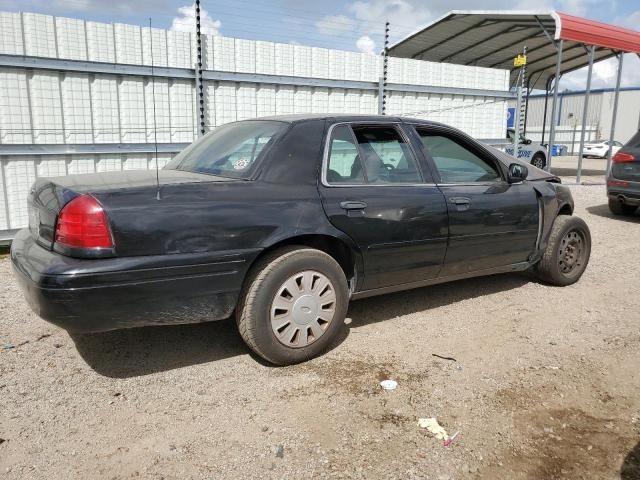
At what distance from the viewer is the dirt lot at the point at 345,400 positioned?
2.40 m

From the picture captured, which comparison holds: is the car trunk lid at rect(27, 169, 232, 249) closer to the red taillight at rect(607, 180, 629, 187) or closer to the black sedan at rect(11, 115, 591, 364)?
the black sedan at rect(11, 115, 591, 364)

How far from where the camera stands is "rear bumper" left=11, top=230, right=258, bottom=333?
2641 mm

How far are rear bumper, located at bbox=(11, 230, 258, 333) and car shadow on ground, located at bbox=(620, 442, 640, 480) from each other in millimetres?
2105

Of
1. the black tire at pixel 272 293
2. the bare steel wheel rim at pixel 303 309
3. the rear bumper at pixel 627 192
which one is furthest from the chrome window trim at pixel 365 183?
the rear bumper at pixel 627 192

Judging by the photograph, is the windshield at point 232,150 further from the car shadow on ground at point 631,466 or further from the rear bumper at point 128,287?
the car shadow on ground at point 631,466

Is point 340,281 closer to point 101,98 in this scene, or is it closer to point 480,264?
point 480,264

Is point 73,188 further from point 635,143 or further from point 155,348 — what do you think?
point 635,143

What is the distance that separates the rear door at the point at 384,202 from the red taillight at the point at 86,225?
1.33 metres

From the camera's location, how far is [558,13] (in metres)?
11.7

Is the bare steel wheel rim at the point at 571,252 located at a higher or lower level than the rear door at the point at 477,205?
lower

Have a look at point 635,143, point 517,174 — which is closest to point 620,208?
point 635,143

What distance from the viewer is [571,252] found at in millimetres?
5105

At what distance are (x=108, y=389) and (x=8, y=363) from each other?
0.83 m

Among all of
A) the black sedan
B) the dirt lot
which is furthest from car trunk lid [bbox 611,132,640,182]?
the black sedan
